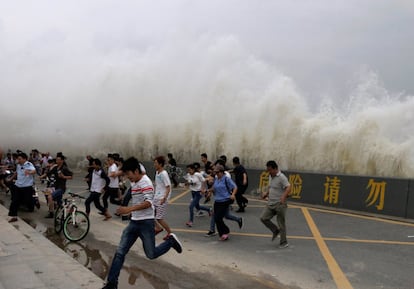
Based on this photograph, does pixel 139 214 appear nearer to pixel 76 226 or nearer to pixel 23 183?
pixel 76 226

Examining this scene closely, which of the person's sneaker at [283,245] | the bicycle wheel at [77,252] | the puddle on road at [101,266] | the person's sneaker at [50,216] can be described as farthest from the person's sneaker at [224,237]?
the person's sneaker at [50,216]

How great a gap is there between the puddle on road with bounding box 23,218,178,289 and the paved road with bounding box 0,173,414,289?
0.01 metres

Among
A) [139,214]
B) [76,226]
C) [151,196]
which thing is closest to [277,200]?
[151,196]

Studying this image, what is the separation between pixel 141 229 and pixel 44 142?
19.5 metres

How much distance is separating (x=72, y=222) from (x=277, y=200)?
3950 mm

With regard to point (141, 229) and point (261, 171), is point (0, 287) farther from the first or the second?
point (261, 171)

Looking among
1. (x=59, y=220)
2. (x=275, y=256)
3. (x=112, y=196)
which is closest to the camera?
(x=275, y=256)

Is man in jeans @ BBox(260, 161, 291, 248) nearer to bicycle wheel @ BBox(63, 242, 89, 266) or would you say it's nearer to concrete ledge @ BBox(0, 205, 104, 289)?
bicycle wheel @ BBox(63, 242, 89, 266)

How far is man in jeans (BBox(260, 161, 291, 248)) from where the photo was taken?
6.99 metres

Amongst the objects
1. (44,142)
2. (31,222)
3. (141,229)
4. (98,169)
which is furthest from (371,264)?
(44,142)

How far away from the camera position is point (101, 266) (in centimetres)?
586

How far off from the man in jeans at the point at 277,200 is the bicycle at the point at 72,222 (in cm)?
347

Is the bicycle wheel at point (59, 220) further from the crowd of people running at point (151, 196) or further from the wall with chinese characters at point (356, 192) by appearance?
the wall with chinese characters at point (356, 192)

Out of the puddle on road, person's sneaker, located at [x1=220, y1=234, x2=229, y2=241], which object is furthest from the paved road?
person's sneaker, located at [x1=220, y1=234, x2=229, y2=241]
